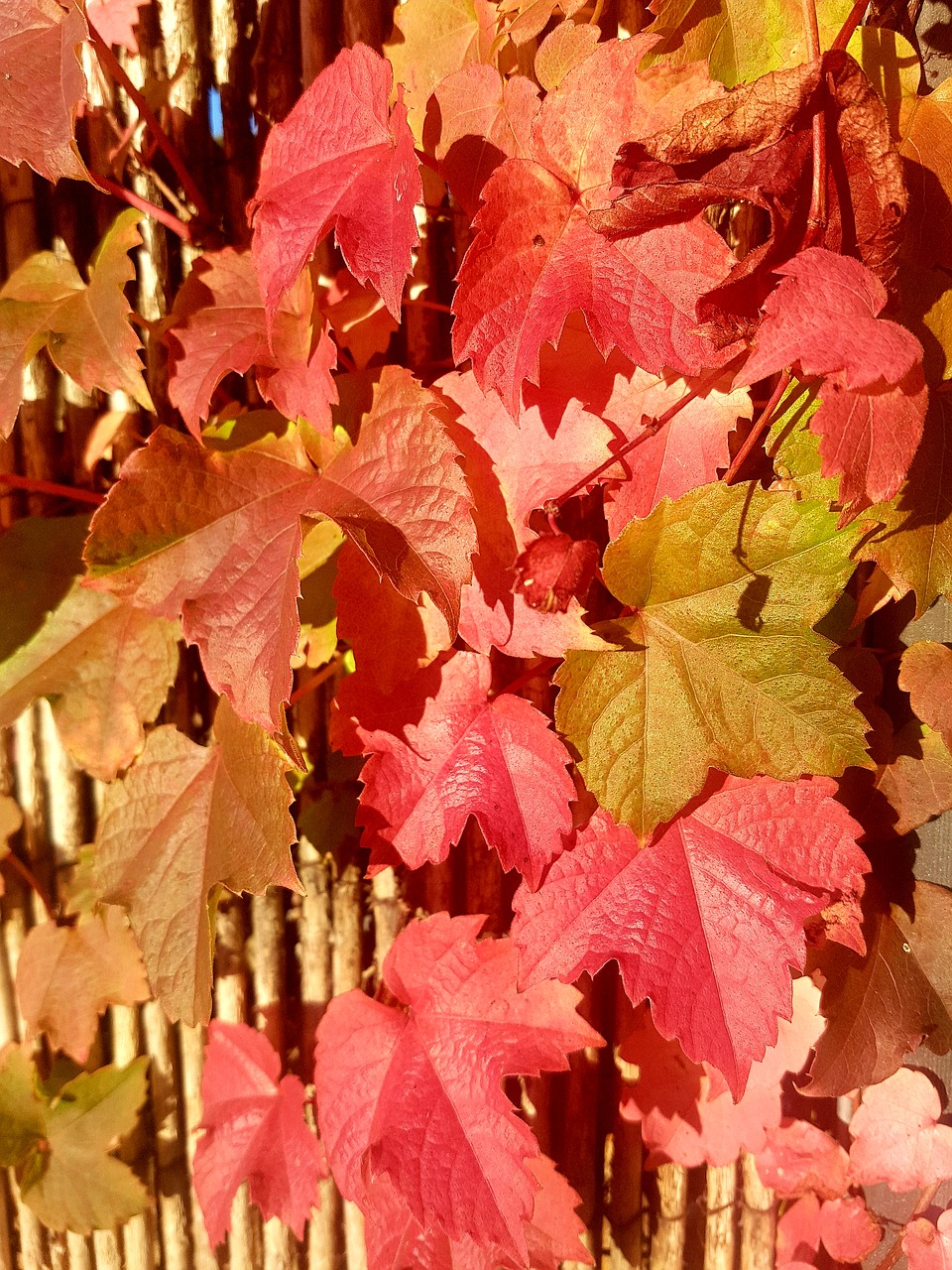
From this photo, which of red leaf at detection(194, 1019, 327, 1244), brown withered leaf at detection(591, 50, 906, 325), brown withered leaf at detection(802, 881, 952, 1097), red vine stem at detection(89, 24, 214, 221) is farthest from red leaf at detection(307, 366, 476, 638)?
red leaf at detection(194, 1019, 327, 1244)

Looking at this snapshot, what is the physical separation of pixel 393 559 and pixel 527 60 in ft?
1.28

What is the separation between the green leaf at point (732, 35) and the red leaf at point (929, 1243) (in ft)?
2.91

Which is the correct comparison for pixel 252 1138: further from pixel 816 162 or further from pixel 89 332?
pixel 816 162

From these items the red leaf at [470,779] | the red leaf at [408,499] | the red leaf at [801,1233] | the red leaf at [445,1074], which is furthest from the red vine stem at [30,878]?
the red leaf at [801,1233]

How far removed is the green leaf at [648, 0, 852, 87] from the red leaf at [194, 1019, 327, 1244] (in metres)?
0.86

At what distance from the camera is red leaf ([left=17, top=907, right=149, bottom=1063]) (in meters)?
0.81

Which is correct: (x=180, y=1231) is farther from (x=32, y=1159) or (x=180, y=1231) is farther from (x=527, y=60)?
(x=527, y=60)

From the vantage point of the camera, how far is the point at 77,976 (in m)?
0.82

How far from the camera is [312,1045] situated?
866 mm

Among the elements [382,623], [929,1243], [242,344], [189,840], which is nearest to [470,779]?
[382,623]

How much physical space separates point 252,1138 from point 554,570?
2.06 feet

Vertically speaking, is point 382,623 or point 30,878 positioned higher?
point 382,623

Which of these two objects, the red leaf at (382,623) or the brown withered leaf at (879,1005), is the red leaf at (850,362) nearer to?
the red leaf at (382,623)

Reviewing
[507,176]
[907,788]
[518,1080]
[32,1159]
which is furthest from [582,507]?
[32,1159]
